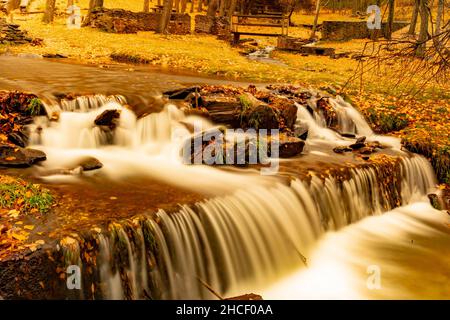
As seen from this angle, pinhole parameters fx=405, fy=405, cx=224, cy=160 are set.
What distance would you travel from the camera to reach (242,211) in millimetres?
6387

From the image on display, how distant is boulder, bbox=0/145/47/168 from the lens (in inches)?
265

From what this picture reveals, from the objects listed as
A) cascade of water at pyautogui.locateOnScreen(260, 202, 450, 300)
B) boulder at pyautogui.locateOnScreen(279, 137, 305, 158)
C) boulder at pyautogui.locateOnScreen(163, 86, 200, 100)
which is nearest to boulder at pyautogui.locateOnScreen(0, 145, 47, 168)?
boulder at pyautogui.locateOnScreen(163, 86, 200, 100)

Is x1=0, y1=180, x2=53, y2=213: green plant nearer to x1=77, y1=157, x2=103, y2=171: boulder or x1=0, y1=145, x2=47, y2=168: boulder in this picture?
x1=0, y1=145, x2=47, y2=168: boulder

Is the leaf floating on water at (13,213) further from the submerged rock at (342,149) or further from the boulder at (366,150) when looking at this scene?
the boulder at (366,150)

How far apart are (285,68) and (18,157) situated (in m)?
15.5

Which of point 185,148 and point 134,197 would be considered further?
point 185,148

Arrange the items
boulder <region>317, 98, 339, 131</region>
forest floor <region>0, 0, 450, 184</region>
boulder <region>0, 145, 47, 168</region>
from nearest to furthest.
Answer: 1. boulder <region>0, 145, 47, 168</region>
2. forest floor <region>0, 0, 450, 184</region>
3. boulder <region>317, 98, 339, 131</region>

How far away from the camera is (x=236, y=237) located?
6000 mm

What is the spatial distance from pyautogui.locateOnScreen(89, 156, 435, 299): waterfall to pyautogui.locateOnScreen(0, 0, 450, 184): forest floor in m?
2.31

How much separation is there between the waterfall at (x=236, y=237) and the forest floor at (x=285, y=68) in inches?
90.9

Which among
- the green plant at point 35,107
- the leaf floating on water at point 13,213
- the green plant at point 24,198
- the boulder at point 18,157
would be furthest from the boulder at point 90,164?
the leaf floating on water at point 13,213

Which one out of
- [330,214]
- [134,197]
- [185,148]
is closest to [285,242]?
[330,214]
